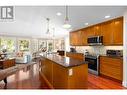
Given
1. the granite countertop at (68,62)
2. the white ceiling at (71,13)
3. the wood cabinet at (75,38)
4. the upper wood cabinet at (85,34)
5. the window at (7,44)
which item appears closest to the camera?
the granite countertop at (68,62)

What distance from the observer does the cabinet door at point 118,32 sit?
4935 mm

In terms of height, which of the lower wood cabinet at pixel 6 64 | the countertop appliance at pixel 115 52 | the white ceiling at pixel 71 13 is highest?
the white ceiling at pixel 71 13

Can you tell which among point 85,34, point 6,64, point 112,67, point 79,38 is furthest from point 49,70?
point 79,38

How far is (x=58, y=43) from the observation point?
15414mm

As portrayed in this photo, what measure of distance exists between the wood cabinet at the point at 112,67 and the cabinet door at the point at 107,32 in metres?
0.71

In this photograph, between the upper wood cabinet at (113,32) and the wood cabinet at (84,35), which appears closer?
the upper wood cabinet at (113,32)

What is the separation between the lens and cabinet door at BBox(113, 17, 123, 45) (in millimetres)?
4935

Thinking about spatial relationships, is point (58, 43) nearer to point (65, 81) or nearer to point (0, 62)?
point (0, 62)

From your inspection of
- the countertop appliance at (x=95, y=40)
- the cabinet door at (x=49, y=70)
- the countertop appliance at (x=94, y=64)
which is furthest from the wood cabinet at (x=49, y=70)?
the countertop appliance at (x=95, y=40)

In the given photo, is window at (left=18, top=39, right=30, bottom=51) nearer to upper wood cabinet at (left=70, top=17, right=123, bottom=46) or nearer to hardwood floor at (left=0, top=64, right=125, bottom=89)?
upper wood cabinet at (left=70, top=17, right=123, bottom=46)

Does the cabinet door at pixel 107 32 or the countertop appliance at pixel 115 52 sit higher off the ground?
the cabinet door at pixel 107 32

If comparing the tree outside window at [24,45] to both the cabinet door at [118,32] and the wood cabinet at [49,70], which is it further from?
the cabinet door at [118,32]

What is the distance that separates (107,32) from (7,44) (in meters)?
8.37
